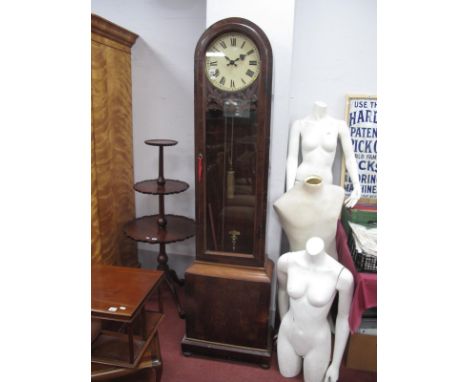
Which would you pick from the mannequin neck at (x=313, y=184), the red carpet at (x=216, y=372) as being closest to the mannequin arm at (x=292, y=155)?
the mannequin neck at (x=313, y=184)

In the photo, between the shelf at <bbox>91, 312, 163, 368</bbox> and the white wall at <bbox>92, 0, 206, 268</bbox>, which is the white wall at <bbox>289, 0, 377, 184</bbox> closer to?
the white wall at <bbox>92, 0, 206, 268</bbox>

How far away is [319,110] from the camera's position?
2.00 m

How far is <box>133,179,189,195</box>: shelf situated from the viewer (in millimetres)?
2219

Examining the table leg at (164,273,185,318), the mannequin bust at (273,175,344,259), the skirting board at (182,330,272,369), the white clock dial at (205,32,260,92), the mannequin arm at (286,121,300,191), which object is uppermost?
the white clock dial at (205,32,260,92)

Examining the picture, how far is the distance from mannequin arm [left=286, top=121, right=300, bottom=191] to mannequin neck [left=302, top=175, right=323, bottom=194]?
112mm

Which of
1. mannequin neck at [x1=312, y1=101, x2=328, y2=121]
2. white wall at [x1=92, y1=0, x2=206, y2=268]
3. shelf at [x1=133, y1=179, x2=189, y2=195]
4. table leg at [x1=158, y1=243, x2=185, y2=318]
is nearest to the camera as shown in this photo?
mannequin neck at [x1=312, y1=101, x2=328, y2=121]

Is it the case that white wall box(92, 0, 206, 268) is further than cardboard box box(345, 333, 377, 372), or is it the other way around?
white wall box(92, 0, 206, 268)

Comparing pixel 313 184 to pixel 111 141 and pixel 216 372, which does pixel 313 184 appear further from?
pixel 111 141

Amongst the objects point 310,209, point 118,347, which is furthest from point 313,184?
point 118,347

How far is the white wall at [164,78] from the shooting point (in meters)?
2.34

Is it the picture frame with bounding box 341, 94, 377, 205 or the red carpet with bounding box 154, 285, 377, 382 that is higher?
the picture frame with bounding box 341, 94, 377, 205

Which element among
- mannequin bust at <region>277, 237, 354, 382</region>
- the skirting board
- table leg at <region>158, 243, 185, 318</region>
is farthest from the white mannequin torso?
table leg at <region>158, 243, 185, 318</region>
